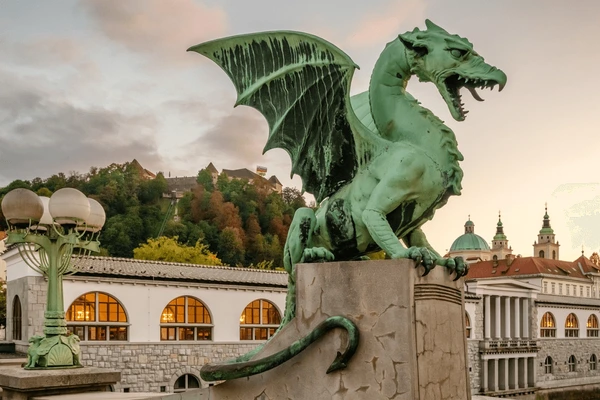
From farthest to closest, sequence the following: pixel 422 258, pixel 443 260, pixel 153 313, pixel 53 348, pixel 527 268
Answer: pixel 527 268 → pixel 153 313 → pixel 53 348 → pixel 443 260 → pixel 422 258

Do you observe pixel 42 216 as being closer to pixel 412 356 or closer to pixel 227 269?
pixel 412 356

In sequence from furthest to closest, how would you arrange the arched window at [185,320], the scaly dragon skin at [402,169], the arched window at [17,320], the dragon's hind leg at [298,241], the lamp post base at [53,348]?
the arched window at [185,320]
the arched window at [17,320]
the lamp post base at [53,348]
the dragon's hind leg at [298,241]
the scaly dragon skin at [402,169]

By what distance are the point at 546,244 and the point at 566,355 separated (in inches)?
2527

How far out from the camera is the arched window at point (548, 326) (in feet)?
148

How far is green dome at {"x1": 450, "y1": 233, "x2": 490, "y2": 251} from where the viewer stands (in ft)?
311

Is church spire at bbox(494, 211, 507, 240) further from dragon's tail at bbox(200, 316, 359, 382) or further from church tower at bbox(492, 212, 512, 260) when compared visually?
dragon's tail at bbox(200, 316, 359, 382)

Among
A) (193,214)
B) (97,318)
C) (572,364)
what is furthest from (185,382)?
(193,214)

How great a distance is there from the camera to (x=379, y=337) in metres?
4.23

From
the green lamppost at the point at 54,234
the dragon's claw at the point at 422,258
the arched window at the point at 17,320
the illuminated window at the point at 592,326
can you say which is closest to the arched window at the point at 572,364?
the illuminated window at the point at 592,326

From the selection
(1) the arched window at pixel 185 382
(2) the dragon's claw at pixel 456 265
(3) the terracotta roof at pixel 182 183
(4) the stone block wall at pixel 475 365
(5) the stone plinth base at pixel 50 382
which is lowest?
(4) the stone block wall at pixel 475 365

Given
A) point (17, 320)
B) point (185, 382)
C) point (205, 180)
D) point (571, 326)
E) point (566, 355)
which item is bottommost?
point (566, 355)

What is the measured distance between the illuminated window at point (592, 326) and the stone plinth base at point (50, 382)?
48.6 metres

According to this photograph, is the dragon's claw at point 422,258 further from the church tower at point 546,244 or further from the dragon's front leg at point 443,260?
the church tower at point 546,244

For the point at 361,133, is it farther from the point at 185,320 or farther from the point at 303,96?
the point at 185,320
